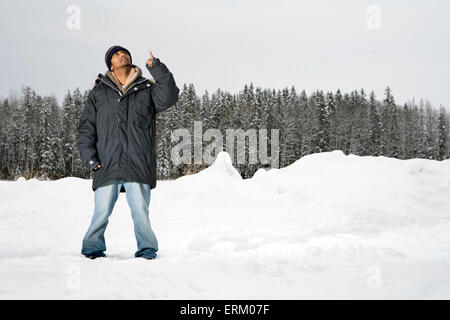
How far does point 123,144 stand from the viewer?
357cm

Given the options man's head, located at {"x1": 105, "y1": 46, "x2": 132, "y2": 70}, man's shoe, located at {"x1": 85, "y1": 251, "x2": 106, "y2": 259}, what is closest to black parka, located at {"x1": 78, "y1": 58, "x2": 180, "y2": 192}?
man's head, located at {"x1": 105, "y1": 46, "x2": 132, "y2": 70}

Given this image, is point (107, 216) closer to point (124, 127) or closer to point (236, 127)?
point (124, 127)

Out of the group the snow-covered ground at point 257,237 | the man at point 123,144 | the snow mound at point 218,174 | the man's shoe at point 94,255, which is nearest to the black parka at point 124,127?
the man at point 123,144

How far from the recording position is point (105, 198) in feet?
11.7

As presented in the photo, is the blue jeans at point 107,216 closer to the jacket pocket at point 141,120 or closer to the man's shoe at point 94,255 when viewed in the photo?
the man's shoe at point 94,255

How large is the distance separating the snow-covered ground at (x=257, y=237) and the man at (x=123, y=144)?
353mm

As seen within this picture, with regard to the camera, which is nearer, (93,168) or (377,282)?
(377,282)

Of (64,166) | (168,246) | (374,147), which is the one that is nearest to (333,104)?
(374,147)

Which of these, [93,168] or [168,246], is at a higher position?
[93,168]

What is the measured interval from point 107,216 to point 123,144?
28.8 inches

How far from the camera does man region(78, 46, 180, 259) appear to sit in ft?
11.6

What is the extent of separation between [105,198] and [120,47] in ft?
5.10

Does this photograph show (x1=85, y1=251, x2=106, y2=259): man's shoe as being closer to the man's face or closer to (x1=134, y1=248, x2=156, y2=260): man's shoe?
(x1=134, y1=248, x2=156, y2=260): man's shoe
